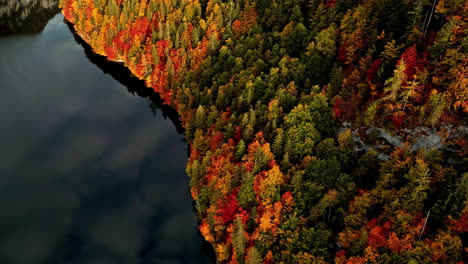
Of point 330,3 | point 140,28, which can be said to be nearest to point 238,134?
point 330,3

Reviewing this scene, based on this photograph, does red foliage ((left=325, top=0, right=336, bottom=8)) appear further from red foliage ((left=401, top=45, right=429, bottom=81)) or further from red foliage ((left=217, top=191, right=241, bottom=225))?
red foliage ((left=217, top=191, right=241, bottom=225))

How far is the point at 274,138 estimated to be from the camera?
254ft

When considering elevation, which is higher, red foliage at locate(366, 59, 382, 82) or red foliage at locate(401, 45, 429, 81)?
red foliage at locate(401, 45, 429, 81)

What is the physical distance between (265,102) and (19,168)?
205 ft

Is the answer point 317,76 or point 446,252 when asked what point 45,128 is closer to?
point 317,76

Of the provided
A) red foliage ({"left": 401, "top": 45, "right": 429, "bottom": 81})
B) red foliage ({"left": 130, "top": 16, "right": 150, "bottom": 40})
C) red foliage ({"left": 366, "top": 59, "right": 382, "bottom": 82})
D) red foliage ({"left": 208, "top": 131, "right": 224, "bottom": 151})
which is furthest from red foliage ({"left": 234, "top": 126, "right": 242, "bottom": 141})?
red foliage ({"left": 130, "top": 16, "right": 150, "bottom": 40})

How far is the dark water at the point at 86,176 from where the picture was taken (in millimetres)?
73500

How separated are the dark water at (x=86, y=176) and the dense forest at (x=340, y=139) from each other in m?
8.44

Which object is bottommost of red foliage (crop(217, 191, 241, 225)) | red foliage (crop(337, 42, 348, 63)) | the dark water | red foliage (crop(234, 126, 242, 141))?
the dark water

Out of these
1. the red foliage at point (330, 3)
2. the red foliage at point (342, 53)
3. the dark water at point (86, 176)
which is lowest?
the dark water at point (86, 176)

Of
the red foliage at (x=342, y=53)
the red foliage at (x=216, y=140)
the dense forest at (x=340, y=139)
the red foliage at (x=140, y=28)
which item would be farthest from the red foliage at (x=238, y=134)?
the red foliage at (x=140, y=28)

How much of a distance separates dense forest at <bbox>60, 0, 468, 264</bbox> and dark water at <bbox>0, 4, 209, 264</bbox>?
27.7ft

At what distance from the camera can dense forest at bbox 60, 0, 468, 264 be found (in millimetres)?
56938

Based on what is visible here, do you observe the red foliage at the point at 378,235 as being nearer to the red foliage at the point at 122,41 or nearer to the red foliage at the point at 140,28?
the red foliage at the point at 140,28
